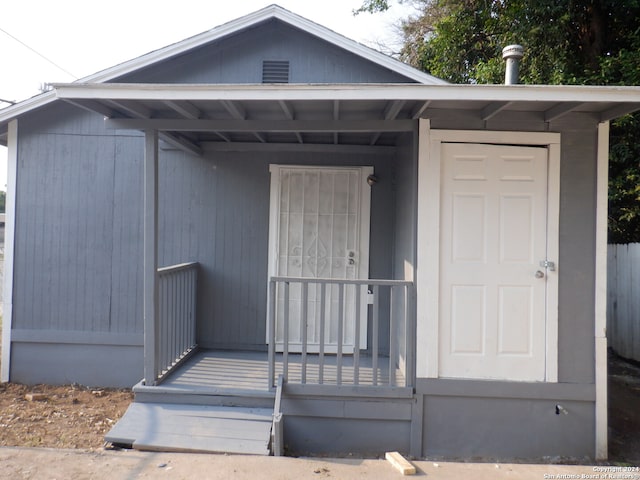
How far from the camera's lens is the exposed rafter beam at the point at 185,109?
348 centimetres

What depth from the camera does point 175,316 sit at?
14.7ft

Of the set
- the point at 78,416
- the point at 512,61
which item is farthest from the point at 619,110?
the point at 78,416

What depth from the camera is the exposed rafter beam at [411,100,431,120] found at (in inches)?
136

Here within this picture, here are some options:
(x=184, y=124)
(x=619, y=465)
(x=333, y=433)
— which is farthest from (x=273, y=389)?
(x=619, y=465)

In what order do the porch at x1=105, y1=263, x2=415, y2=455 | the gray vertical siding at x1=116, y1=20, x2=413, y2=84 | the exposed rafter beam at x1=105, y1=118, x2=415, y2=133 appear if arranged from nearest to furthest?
the porch at x1=105, y1=263, x2=415, y2=455 → the exposed rafter beam at x1=105, y1=118, x2=415, y2=133 → the gray vertical siding at x1=116, y1=20, x2=413, y2=84

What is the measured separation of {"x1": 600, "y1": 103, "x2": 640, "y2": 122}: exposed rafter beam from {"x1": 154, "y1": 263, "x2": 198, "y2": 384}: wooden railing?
360cm

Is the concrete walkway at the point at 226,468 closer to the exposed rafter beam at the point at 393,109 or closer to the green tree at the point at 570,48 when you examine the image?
the exposed rafter beam at the point at 393,109

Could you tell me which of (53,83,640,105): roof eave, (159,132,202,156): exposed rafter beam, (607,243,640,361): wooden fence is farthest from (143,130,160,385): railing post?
(607,243,640,361): wooden fence

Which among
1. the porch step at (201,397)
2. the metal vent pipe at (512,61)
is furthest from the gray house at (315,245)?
the metal vent pipe at (512,61)

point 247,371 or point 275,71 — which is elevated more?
point 275,71

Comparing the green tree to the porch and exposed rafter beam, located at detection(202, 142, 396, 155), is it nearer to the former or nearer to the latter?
exposed rafter beam, located at detection(202, 142, 396, 155)

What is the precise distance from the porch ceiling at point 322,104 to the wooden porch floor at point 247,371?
2022 millimetres

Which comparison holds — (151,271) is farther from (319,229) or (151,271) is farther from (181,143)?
(319,229)

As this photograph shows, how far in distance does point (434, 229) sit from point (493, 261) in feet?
1.64
